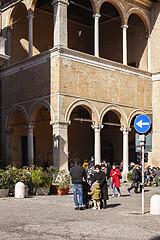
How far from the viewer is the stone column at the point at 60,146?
19.6m

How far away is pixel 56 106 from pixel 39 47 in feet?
22.9

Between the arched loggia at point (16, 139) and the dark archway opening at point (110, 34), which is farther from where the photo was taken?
the dark archway opening at point (110, 34)

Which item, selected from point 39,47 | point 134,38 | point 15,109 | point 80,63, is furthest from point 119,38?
point 15,109

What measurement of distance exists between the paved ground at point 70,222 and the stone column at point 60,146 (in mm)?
7173

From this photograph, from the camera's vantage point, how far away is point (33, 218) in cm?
924

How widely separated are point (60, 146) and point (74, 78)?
3.63 meters

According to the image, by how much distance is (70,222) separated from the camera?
8.80 metres

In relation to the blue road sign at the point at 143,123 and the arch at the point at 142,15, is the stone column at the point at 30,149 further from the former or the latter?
the blue road sign at the point at 143,123

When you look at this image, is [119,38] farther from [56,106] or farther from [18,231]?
[18,231]

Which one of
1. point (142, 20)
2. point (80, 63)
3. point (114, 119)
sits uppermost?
point (142, 20)

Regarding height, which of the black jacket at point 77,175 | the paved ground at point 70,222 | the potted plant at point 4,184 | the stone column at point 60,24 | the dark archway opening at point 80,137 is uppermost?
the stone column at point 60,24

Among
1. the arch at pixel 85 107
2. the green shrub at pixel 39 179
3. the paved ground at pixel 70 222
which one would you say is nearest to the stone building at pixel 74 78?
the arch at pixel 85 107

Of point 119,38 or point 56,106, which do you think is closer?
point 56,106

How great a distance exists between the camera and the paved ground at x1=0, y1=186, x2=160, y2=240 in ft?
24.3
